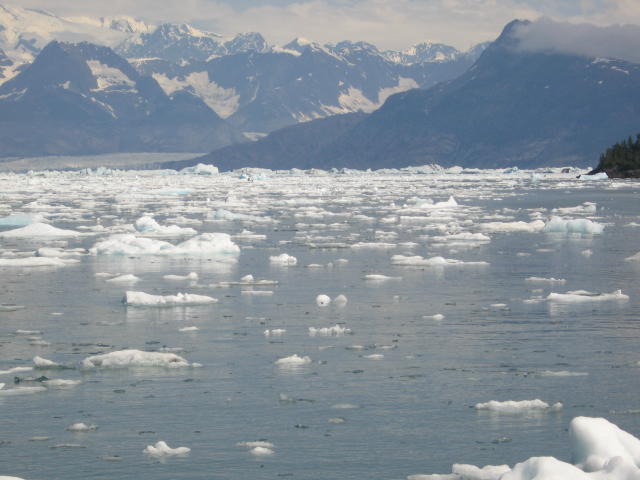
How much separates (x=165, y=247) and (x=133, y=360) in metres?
15.9

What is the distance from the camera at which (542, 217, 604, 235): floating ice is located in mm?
38681

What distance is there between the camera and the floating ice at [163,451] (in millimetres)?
11266

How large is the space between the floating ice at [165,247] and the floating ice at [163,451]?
19452 millimetres

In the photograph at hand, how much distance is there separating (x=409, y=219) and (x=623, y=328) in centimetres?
3000

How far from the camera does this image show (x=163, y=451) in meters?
11.3

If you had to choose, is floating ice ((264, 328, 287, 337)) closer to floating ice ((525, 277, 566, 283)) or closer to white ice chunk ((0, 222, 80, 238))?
floating ice ((525, 277, 566, 283))

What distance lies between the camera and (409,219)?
48.2m

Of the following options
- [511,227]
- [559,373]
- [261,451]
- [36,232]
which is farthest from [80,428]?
[511,227]

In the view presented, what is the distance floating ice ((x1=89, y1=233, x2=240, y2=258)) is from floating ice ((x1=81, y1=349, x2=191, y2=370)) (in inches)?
595

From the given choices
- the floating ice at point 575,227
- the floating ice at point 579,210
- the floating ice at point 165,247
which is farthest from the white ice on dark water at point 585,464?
the floating ice at point 579,210

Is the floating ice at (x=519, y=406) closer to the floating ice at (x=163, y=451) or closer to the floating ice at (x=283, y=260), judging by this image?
the floating ice at (x=163, y=451)

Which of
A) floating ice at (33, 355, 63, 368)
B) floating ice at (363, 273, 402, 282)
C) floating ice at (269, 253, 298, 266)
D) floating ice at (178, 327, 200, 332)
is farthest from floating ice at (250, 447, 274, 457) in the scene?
floating ice at (269, 253, 298, 266)

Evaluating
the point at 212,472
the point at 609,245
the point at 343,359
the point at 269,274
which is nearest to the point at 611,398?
the point at 343,359

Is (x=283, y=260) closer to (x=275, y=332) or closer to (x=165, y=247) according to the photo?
(x=165, y=247)
